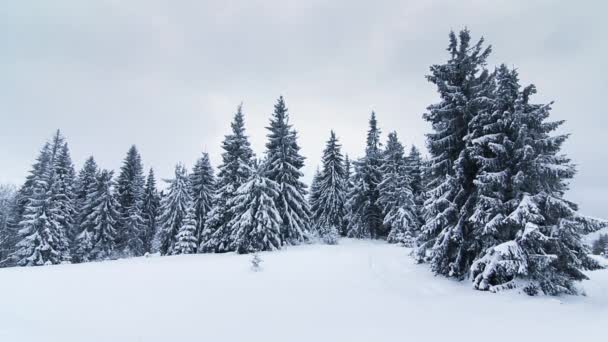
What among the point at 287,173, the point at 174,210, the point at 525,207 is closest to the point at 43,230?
the point at 174,210

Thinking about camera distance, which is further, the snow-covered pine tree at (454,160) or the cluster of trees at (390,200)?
the snow-covered pine tree at (454,160)

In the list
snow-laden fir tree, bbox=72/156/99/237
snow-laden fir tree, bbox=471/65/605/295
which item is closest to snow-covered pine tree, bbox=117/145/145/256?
snow-laden fir tree, bbox=72/156/99/237

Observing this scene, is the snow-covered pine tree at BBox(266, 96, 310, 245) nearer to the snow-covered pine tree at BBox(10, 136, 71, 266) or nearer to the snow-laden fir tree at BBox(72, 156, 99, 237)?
the snow-covered pine tree at BBox(10, 136, 71, 266)

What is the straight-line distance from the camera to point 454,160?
50.8 ft

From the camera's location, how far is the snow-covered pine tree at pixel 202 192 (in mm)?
33156

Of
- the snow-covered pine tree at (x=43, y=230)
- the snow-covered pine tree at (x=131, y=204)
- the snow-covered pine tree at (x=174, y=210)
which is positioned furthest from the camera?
the snow-covered pine tree at (x=131, y=204)

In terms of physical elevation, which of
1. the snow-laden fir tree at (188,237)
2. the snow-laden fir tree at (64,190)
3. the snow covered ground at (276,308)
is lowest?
the snow covered ground at (276,308)

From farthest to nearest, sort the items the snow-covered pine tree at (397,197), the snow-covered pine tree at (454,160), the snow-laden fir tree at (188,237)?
the snow-covered pine tree at (397,197)
the snow-laden fir tree at (188,237)
the snow-covered pine tree at (454,160)

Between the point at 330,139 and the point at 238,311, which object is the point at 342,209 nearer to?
the point at 330,139

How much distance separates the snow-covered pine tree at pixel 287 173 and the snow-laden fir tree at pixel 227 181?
2.36 m

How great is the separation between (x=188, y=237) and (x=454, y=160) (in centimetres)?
2614

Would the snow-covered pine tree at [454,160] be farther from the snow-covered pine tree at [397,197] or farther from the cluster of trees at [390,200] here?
the snow-covered pine tree at [397,197]

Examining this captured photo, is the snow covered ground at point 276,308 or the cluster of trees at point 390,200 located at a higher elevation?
the cluster of trees at point 390,200

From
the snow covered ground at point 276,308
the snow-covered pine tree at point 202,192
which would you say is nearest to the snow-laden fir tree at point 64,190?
the snow-covered pine tree at point 202,192
